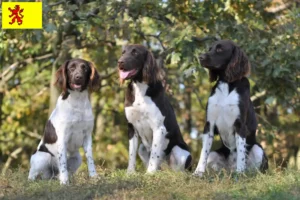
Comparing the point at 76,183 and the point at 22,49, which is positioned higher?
the point at 22,49

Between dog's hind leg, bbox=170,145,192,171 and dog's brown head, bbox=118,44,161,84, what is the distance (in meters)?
0.94

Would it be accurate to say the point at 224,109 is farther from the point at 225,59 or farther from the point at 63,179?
the point at 63,179

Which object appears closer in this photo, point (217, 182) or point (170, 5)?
point (217, 182)

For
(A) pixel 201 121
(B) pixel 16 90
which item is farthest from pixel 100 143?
(A) pixel 201 121

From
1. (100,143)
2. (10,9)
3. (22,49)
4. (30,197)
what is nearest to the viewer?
(30,197)

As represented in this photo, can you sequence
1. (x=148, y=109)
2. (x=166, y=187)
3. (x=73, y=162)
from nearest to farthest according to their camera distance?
(x=166, y=187)
(x=148, y=109)
(x=73, y=162)

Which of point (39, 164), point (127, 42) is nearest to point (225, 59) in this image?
point (39, 164)

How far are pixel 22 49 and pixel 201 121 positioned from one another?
7874 mm

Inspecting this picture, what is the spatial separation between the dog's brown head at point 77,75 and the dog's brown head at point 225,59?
1284 millimetres

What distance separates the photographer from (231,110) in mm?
8578

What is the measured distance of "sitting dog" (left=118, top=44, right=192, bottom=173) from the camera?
9.03 meters

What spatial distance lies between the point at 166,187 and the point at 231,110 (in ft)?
4.48

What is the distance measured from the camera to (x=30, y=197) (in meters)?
7.68

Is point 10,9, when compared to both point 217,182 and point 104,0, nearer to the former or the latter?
point 104,0
